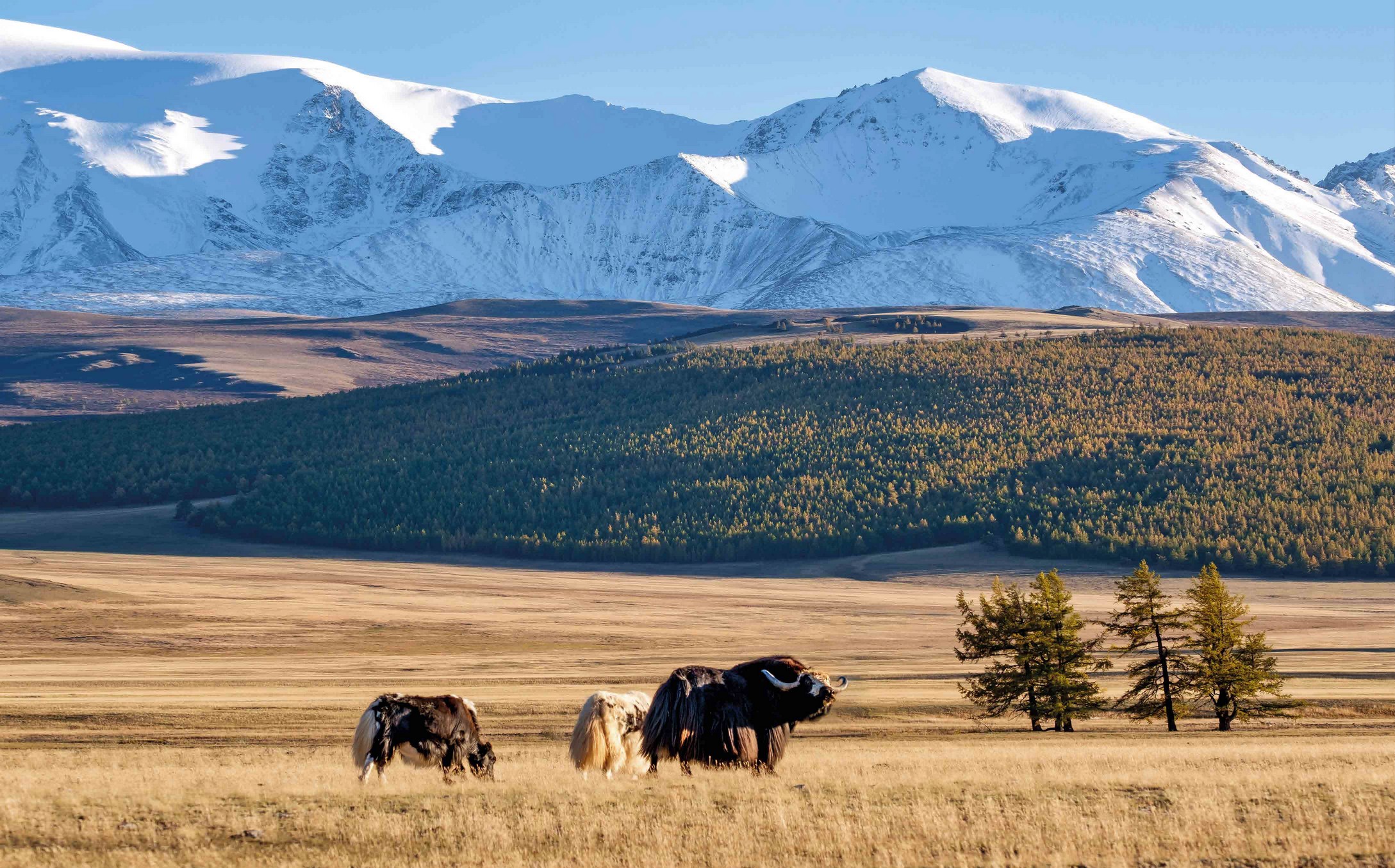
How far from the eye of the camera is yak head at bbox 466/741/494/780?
21.5m

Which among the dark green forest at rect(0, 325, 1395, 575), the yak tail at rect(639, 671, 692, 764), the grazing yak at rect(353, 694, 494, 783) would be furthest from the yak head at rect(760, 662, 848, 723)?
the dark green forest at rect(0, 325, 1395, 575)

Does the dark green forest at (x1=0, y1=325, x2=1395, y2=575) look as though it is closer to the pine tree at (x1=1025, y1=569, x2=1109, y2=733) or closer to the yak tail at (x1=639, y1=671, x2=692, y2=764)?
the pine tree at (x1=1025, y1=569, x2=1109, y2=733)

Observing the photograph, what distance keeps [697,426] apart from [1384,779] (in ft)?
389

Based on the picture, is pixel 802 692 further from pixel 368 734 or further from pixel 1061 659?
pixel 1061 659

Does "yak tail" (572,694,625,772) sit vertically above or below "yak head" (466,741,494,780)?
above

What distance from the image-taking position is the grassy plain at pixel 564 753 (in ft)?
56.2

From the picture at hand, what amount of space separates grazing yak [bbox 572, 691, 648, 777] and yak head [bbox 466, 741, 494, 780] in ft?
4.49

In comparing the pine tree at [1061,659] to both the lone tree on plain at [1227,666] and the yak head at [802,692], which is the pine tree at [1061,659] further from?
the yak head at [802,692]

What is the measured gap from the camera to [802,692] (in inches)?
803

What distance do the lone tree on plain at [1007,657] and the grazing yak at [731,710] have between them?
16.8 meters

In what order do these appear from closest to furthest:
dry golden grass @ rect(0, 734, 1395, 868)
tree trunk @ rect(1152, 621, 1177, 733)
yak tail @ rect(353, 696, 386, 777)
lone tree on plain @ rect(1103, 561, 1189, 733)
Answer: dry golden grass @ rect(0, 734, 1395, 868)
yak tail @ rect(353, 696, 386, 777)
tree trunk @ rect(1152, 621, 1177, 733)
lone tree on plain @ rect(1103, 561, 1189, 733)

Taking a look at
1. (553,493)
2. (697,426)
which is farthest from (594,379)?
(553,493)

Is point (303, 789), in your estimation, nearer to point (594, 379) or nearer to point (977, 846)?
point (977, 846)

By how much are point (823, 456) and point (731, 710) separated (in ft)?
351
